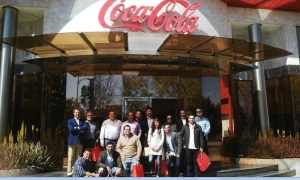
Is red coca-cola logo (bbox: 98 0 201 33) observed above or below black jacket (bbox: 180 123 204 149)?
above

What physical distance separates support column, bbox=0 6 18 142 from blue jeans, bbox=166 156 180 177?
19.8 feet

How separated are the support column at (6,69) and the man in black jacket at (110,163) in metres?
4.81

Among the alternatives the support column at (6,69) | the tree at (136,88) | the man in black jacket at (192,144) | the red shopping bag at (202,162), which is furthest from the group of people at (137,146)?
the support column at (6,69)

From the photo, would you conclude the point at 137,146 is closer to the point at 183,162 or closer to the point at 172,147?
the point at 172,147

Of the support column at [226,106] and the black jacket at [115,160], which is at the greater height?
the support column at [226,106]

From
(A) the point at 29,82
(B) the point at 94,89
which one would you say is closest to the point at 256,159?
(B) the point at 94,89

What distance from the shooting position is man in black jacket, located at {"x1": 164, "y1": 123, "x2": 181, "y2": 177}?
25.1 ft

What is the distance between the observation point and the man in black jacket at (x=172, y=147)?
25.1ft

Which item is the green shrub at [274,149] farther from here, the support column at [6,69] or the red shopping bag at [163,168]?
the support column at [6,69]

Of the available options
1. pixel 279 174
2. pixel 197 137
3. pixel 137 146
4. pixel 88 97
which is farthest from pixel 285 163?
pixel 88 97

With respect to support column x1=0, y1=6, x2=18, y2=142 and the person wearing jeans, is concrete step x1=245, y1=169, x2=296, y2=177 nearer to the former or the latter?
the person wearing jeans

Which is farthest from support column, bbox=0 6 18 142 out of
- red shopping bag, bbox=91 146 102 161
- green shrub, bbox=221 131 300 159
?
green shrub, bbox=221 131 300 159

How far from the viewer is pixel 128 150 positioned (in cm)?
722

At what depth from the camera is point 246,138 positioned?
1080 cm
